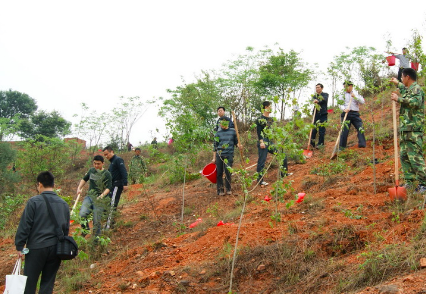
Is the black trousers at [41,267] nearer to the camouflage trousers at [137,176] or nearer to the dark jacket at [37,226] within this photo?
the dark jacket at [37,226]

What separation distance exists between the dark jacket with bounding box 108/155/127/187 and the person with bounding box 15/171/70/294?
248cm

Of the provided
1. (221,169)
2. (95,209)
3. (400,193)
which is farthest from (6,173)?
(400,193)

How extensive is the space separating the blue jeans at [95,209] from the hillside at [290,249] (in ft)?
1.57

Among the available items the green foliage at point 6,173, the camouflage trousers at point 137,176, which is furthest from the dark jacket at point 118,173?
the green foliage at point 6,173

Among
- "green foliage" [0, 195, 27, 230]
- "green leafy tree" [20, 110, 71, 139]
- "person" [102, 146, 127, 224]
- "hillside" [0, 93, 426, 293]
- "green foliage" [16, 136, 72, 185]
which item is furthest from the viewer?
"green leafy tree" [20, 110, 71, 139]

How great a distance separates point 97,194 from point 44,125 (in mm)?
25021

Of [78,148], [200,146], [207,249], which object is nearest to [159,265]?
[207,249]

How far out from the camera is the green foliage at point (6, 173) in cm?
1338

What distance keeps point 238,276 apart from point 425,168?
288 cm

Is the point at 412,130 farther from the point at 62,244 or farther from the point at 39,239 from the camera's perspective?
the point at 39,239

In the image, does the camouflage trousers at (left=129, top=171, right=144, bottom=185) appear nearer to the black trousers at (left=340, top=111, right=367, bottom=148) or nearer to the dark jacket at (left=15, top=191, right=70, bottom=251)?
the dark jacket at (left=15, top=191, right=70, bottom=251)

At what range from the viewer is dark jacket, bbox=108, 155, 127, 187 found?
22.3 feet

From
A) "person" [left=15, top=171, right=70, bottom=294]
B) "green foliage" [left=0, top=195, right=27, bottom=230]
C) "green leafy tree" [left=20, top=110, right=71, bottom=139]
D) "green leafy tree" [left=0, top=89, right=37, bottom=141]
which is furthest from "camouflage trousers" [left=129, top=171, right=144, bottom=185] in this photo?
"green leafy tree" [left=0, top=89, right=37, bottom=141]

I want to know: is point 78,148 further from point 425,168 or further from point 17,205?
point 425,168
